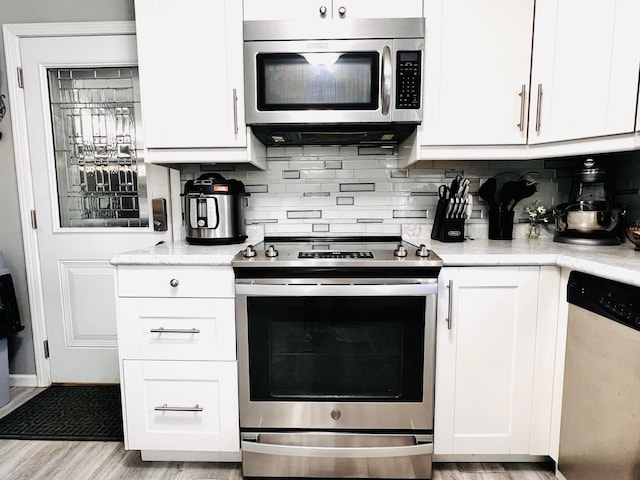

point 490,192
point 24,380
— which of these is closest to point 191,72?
point 490,192

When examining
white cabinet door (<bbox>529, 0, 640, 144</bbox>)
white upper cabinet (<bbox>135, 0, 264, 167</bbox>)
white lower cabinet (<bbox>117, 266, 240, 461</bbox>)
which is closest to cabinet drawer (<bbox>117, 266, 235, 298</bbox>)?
white lower cabinet (<bbox>117, 266, 240, 461</bbox>)

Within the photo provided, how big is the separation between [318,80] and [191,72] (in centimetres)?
58

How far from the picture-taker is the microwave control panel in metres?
1.52

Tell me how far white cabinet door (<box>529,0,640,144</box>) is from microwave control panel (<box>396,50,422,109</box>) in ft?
1.68

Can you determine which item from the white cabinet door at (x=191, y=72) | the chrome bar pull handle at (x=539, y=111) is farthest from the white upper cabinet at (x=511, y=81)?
the white cabinet door at (x=191, y=72)

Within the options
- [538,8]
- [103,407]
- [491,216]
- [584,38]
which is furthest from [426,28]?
[103,407]

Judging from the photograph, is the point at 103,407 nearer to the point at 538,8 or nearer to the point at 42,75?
the point at 42,75

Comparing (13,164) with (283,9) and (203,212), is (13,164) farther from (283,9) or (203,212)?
(283,9)

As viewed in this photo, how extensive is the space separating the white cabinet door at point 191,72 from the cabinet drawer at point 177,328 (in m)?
0.73

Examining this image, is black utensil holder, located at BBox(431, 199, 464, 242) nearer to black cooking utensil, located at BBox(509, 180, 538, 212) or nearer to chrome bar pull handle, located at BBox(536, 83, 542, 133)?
black cooking utensil, located at BBox(509, 180, 538, 212)

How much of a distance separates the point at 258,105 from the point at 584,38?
133 cm

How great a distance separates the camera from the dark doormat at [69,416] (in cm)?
174

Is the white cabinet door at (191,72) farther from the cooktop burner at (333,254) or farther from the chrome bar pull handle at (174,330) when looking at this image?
the chrome bar pull handle at (174,330)

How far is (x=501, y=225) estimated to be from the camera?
185 centimetres
